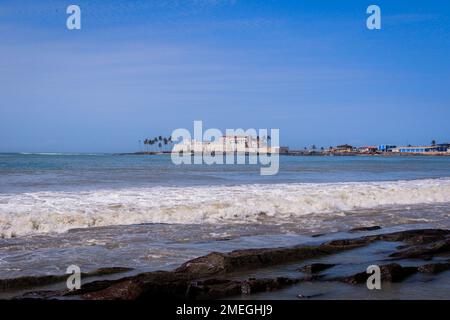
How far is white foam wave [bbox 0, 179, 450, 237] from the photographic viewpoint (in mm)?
13547

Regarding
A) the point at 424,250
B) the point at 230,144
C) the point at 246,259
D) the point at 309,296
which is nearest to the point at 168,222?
the point at 246,259

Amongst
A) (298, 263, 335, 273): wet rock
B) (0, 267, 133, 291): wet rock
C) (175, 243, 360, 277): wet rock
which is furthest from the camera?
(298, 263, 335, 273): wet rock

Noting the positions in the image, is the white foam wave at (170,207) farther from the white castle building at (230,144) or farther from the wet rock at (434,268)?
the white castle building at (230,144)

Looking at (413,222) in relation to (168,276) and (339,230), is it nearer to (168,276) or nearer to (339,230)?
(339,230)

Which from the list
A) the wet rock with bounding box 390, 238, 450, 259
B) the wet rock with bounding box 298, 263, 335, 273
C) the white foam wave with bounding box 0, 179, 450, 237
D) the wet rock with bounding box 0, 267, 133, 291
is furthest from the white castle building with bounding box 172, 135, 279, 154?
the wet rock with bounding box 0, 267, 133, 291

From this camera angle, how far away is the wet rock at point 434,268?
7711mm

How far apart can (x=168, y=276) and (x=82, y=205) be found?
9897 millimetres

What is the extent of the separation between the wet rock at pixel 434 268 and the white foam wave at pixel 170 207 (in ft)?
22.2

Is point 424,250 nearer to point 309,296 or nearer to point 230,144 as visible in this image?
point 309,296

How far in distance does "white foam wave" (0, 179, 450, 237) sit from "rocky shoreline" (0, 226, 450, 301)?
5.32 m

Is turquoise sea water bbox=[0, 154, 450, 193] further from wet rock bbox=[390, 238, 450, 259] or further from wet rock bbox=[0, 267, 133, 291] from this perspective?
wet rock bbox=[390, 238, 450, 259]

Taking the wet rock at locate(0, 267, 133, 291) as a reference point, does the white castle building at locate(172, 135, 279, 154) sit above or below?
above
